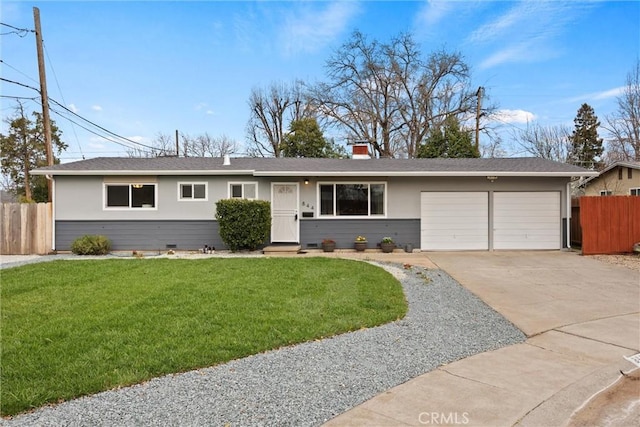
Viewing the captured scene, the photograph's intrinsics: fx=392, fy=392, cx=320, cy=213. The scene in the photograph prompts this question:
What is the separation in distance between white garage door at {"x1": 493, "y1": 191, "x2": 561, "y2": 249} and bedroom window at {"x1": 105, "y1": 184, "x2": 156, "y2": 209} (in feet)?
35.6

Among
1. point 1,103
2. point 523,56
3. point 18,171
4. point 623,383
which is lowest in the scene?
point 623,383

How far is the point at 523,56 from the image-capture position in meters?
15.5

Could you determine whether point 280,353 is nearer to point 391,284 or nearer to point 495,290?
point 391,284

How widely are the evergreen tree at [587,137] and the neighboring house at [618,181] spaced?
35.4 ft

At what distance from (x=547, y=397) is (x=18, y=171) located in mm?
27778

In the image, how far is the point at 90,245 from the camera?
1141 cm

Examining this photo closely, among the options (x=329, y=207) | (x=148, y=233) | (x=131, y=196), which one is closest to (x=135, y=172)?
(x=131, y=196)

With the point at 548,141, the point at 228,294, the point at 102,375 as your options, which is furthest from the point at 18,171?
the point at 548,141

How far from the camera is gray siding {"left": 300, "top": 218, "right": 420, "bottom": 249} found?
12328 millimetres

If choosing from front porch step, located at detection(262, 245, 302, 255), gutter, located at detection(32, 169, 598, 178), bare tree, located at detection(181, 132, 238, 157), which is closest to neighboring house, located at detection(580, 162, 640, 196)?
gutter, located at detection(32, 169, 598, 178)

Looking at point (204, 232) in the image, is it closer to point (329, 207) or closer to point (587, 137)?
point (329, 207)

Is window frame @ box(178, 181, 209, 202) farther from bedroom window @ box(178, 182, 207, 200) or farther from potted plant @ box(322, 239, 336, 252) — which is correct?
potted plant @ box(322, 239, 336, 252)

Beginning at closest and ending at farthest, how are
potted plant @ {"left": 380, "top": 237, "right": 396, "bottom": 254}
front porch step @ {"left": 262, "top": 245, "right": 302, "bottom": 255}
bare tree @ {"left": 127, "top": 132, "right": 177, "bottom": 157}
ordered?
front porch step @ {"left": 262, "top": 245, "right": 302, "bottom": 255}
potted plant @ {"left": 380, "top": 237, "right": 396, "bottom": 254}
bare tree @ {"left": 127, "top": 132, "right": 177, "bottom": 157}

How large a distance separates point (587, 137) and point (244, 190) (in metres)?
32.1
